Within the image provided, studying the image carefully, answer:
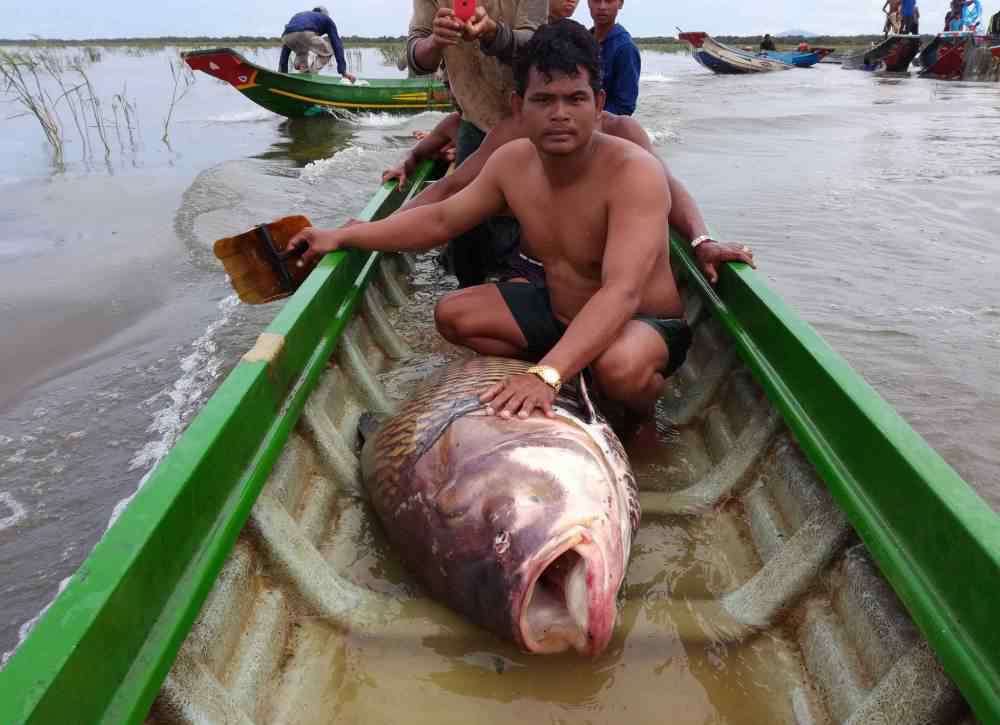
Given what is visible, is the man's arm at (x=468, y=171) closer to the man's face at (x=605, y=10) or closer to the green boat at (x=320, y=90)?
the man's face at (x=605, y=10)

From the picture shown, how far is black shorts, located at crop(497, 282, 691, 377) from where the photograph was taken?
2818mm

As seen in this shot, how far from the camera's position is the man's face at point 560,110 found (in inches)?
93.4

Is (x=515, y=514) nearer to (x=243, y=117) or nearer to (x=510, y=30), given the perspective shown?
(x=510, y=30)

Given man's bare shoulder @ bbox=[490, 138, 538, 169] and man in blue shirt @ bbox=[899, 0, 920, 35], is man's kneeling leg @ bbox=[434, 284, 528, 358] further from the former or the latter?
man in blue shirt @ bbox=[899, 0, 920, 35]

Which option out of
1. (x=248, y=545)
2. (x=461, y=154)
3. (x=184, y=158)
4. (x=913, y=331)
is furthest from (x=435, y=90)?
(x=248, y=545)

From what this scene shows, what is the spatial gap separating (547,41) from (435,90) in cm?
1184

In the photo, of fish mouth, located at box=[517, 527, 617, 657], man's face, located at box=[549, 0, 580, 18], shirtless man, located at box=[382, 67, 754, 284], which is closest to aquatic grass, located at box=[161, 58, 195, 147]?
man's face, located at box=[549, 0, 580, 18]

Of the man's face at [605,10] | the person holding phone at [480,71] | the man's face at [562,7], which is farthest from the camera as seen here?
the man's face at [562,7]

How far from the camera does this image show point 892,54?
28.0 metres

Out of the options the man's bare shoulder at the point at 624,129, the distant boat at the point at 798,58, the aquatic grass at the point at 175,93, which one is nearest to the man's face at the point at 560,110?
the man's bare shoulder at the point at 624,129

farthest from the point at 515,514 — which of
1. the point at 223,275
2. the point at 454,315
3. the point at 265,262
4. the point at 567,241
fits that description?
the point at 223,275

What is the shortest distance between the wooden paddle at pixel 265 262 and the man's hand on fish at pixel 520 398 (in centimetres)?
159

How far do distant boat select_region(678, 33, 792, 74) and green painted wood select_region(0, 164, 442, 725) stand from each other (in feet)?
105

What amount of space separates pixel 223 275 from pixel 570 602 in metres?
5.72
